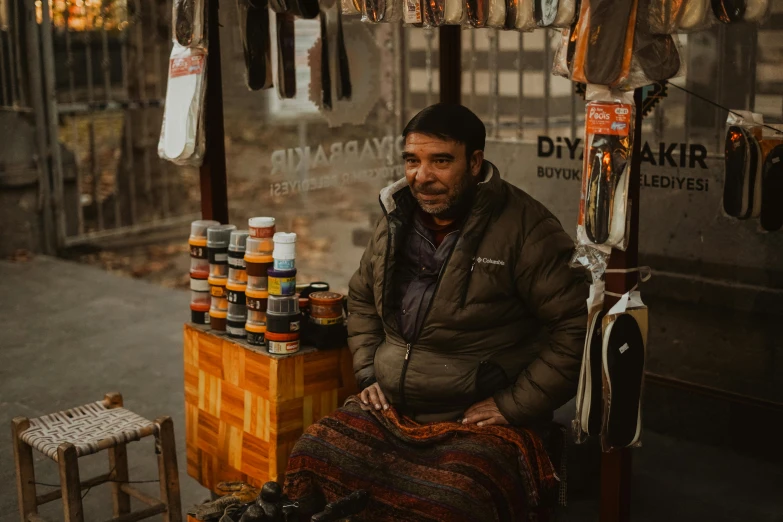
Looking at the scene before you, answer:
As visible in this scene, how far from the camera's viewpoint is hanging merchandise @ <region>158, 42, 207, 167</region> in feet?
13.2

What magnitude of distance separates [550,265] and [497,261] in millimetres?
181

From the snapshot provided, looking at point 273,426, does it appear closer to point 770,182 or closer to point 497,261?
point 497,261

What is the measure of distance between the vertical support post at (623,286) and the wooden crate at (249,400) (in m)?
1.20

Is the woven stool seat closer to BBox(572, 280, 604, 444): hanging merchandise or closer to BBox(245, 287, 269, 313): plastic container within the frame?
BBox(245, 287, 269, 313): plastic container

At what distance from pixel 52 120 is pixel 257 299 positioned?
5818mm

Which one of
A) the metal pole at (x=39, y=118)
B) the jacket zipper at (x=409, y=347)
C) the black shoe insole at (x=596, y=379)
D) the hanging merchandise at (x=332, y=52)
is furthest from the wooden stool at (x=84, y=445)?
the metal pole at (x=39, y=118)

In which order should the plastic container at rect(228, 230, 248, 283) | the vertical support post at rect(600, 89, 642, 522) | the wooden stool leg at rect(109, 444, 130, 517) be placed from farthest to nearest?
1. the wooden stool leg at rect(109, 444, 130, 517)
2. the plastic container at rect(228, 230, 248, 283)
3. the vertical support post at rect(600, 89, 642, 522)

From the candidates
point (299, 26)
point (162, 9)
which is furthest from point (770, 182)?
point (162, 9)

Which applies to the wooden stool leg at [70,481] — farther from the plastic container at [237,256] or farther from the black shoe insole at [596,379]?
the black shoe insole at [596,379]

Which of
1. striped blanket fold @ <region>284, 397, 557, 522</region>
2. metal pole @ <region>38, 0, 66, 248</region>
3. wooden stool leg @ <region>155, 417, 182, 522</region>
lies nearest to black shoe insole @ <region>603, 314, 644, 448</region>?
striped blanket fold @ <region>284, 397, 557, 522</region>

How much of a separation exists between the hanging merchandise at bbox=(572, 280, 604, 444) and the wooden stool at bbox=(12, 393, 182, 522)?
5.31 feet

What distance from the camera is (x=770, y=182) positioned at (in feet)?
12.1

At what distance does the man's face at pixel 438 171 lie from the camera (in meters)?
3.38

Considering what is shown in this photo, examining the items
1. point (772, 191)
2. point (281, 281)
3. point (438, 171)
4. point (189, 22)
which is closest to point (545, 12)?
point (438, 171)
